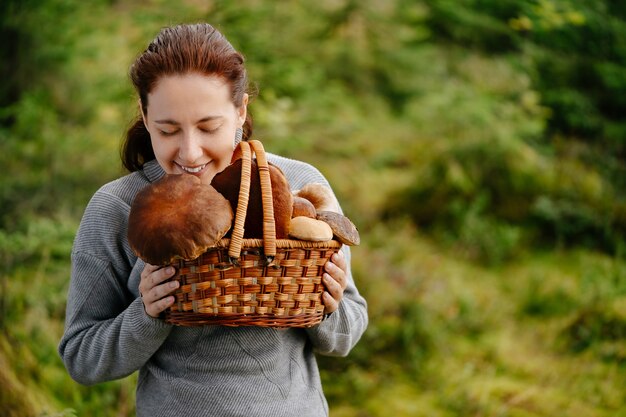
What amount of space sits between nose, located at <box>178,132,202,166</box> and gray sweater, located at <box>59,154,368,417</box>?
0.94 feet

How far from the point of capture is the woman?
158 centimetres

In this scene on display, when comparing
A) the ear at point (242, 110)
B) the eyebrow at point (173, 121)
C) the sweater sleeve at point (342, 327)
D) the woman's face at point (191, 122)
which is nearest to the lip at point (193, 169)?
the woman's face at point (191, 122)

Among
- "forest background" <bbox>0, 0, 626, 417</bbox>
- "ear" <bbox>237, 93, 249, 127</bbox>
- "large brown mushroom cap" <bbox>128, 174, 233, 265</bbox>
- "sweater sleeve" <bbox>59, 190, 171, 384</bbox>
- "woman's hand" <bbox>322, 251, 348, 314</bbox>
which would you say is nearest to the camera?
"large brown mushroom cap" <bbox>128, 174, 233, 265</bbox>

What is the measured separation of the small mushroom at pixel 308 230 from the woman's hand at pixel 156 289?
0.96 ft

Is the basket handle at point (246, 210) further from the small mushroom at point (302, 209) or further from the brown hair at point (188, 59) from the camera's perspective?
the brown hair at point (188, 59)

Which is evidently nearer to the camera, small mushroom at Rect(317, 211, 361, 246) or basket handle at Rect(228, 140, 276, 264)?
basket handle at Rect(228, 140, 276, 264)

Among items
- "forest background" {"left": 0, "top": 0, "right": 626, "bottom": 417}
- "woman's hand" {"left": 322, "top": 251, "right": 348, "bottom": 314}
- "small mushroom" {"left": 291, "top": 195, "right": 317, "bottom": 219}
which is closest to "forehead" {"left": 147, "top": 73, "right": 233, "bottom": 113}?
"small mushroom" {"left": 291, "top": 195, "right": 317, "bottom": 219}

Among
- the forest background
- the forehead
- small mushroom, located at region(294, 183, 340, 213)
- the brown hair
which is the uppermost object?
the brown hair

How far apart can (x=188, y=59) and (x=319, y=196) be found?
493 millimetres

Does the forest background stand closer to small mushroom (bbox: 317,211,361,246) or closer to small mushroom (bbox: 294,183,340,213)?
small mushroom (bbox: 294,183,340,213)

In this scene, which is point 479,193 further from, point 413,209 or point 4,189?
point 4,189

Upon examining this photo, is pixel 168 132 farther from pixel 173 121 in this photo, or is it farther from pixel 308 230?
pixel 308 230

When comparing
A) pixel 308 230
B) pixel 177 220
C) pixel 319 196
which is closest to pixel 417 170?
pixel 319 196

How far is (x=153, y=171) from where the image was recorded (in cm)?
181
